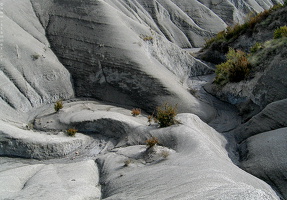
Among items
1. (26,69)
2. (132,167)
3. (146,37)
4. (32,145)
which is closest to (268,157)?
(132,167)

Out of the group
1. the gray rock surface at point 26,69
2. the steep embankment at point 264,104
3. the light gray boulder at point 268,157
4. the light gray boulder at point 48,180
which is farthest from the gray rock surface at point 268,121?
the gray rock surface at point 26,69

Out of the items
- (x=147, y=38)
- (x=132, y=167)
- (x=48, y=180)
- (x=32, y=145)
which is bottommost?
(x=32, y=145)

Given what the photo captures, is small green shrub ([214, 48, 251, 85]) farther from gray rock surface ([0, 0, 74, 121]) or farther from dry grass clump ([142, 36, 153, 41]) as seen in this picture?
gray rock surface ([0, 0, 74, 121])

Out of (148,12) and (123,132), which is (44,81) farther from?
(148,12)

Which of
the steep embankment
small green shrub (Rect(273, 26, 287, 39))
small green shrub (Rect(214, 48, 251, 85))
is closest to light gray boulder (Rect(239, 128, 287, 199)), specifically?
the steep embankment

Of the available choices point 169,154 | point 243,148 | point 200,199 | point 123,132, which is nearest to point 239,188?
point 200,199

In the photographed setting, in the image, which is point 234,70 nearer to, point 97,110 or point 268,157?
point 268,157

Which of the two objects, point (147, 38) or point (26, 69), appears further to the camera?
point (147, 38)
